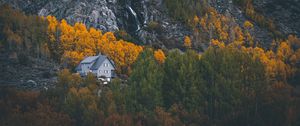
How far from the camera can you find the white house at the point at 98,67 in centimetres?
11814

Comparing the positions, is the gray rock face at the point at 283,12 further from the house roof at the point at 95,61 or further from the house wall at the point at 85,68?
the house wall at the point at 85,68

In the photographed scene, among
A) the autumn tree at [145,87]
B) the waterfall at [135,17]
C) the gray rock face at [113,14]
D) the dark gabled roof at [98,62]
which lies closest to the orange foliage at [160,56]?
the dark gabled roof at [98,62]

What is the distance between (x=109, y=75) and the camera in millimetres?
119375

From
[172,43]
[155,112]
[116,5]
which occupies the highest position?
[116,5]

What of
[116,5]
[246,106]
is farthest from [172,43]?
[246,106]

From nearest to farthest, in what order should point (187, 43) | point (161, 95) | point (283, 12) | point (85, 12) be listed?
point (161, 95)
point (187, 43)
point (85, 12)
point (283, 12)

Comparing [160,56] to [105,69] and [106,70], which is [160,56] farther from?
[105,69]

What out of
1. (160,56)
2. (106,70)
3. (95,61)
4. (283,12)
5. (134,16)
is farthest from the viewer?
(283,12)

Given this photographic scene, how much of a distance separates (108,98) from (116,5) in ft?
231

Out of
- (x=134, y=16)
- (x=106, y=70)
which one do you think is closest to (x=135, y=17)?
(x=134, y=16)

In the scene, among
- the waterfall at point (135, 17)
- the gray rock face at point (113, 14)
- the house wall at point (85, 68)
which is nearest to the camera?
the house wall at point (85, 68)

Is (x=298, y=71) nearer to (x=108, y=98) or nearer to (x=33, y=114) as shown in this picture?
(x=108, y=98)

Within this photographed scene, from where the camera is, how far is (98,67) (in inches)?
4631

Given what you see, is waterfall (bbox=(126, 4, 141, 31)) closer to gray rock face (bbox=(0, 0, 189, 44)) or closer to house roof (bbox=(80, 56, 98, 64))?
gray rock face (bbox=(0, 0, 189, 44))
